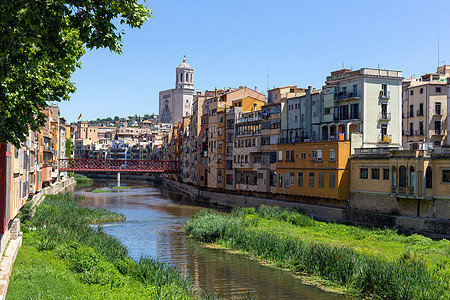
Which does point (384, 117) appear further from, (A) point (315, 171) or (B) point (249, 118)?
(B) point (249, 118)

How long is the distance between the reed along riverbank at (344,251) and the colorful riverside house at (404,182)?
4.26 m

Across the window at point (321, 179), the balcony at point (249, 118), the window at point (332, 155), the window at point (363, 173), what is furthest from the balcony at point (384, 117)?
the balcony at point (249, 118)

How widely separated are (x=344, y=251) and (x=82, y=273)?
13950 millimetres

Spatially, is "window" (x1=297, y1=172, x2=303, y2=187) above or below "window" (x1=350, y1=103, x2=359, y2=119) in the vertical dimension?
below

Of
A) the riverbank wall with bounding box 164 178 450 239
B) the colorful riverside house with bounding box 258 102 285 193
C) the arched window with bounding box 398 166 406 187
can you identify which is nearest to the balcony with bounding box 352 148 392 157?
the arched window with bounding box 398 166 406 187

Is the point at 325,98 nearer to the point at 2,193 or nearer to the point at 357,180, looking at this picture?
the point at 357,180

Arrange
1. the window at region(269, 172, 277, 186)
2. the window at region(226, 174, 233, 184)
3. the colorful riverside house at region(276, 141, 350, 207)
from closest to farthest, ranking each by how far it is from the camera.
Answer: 1. the colorful riverside house at region(276, 141, 350, 207)
2. the window at region(269, 172, 277, 186)
3. the window at region(226, 174, 233, 184)

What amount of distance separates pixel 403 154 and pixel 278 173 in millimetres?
20567

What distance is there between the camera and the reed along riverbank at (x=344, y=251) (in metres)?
23.1

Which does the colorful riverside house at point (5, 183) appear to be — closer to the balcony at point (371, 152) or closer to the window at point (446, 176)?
the window at point (446, 176)

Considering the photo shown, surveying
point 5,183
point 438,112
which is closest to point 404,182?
point 438,112

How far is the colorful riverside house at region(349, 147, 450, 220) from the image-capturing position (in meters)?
39.1

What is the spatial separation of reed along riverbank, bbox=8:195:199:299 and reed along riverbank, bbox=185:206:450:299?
7886 millimetres

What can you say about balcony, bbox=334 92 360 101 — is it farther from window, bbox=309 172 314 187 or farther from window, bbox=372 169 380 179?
window, bbox=372 169 380 179
